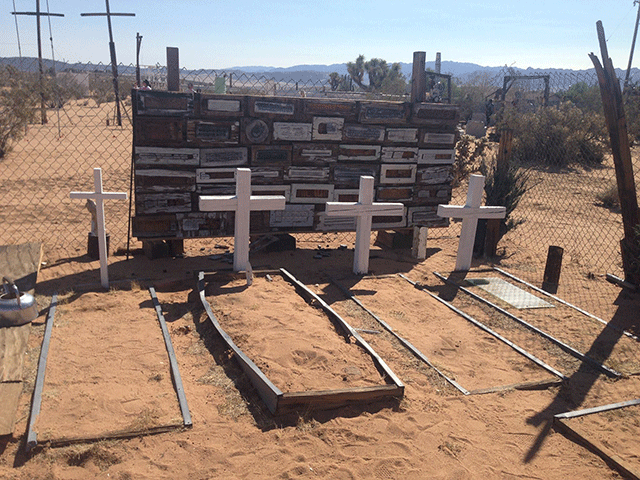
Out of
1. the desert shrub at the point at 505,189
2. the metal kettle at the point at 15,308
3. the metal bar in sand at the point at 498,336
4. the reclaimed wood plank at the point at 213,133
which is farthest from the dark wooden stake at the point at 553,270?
the metal kettle at the point at 15,308

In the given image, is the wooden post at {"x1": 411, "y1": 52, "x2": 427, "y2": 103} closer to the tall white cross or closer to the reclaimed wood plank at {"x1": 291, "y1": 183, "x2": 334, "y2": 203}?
the reclaimed wood plank at {"x1": 291, "y1": 183, "x2": 334, "y2": 203}

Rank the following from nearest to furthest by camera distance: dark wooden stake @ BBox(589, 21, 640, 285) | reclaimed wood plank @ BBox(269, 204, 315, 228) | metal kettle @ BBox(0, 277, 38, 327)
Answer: metal kettle @ BBox(0, 277, 38, 327) → dark wooden stake @ BBox(589, 21, 640, 285) → reclaimed wood plank @ BBox(269, 204, 315, 228)

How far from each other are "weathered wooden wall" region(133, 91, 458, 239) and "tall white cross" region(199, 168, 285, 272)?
1.05 m

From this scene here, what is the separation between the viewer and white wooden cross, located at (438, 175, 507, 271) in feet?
24.7

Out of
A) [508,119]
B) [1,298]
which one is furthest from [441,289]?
[508,119]

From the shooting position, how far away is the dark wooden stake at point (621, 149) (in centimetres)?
681

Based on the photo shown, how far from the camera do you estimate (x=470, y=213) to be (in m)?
7.66

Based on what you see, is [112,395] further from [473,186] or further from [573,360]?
[473,186]

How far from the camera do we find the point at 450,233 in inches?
405

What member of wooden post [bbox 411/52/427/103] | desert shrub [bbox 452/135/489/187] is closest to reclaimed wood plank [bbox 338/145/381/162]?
wooden post [bbox 411/52/427/103]

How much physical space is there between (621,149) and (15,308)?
23.4 ft

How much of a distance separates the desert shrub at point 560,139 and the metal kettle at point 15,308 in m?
15.7

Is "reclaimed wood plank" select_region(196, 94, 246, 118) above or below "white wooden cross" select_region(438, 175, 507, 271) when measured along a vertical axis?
above

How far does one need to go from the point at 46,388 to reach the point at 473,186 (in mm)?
5649
